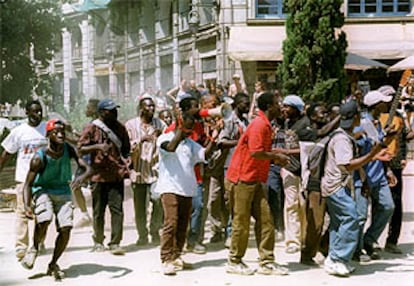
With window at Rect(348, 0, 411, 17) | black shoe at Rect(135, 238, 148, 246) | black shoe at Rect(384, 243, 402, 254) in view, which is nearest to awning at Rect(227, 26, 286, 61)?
window at Rect(348, 0, 411, 17)

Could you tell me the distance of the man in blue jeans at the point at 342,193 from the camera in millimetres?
4824

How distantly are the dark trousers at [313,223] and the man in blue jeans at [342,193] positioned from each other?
19cm

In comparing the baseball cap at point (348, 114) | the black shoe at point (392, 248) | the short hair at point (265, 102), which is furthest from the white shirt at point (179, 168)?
the black shoe at point (392, 248)

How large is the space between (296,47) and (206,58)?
4.18ft

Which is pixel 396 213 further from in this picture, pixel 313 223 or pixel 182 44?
pixel 182 44

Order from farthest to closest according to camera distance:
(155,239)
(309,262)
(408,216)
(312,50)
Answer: (312,50) → (408,216) → (155,239) → (309,262)

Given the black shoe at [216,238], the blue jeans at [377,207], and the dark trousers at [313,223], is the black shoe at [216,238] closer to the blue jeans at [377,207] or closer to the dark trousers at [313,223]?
the dark trousers at [313,223]

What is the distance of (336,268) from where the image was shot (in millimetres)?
4875

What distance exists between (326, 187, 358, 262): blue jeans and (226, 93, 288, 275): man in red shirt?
0.44 metres

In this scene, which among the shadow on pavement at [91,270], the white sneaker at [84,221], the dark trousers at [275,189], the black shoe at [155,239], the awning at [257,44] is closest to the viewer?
the shadow on pavement at [91,270]

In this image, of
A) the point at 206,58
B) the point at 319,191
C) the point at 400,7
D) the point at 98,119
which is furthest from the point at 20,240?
the point at 400,7

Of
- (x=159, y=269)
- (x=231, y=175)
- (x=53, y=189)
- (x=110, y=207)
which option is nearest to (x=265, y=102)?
(x=231, y=175)

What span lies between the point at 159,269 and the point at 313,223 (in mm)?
1291

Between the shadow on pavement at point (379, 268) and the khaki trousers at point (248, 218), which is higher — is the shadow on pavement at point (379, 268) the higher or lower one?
the lower one
